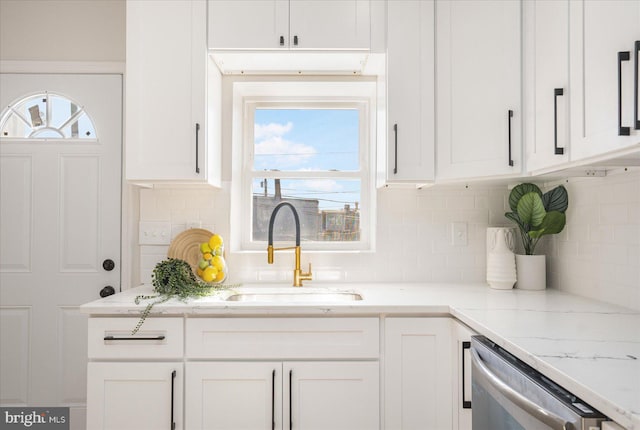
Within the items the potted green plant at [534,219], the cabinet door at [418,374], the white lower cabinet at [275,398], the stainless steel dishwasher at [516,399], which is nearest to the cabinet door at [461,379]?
the cabinet door at [418,374]

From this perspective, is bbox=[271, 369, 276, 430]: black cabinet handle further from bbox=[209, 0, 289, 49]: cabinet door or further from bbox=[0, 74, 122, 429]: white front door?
bbox=[209, 0, 289, 49]: cabinet door

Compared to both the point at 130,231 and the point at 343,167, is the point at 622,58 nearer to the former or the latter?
the point at 343,167

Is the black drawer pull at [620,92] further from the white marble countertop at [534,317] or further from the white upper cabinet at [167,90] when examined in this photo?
the white upper cabinet at [167,90]

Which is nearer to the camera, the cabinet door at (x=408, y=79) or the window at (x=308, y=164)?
the cabinet door at (x=408, y=79)

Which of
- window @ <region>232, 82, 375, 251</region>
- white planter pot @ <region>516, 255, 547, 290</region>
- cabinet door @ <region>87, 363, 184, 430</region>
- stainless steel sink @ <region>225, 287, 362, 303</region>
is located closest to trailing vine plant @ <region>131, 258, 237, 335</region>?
stainless steel sink @ <region>225, 287, 362, 303</region>

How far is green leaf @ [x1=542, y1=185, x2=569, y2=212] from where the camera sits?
6.63 ft

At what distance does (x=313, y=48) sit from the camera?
6.73ft

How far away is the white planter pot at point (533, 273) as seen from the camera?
82.0 inches

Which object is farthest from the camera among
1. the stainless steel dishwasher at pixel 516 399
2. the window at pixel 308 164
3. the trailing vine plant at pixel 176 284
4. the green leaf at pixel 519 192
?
the window at pixel 308 164

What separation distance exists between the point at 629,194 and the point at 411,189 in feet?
3.35

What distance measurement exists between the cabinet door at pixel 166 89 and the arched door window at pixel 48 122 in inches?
22.7

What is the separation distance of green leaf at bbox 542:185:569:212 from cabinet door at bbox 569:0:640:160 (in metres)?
0.70

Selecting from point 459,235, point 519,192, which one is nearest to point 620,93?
point 519,192

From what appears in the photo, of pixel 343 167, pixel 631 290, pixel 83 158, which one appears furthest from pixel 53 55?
pixel 631 290
